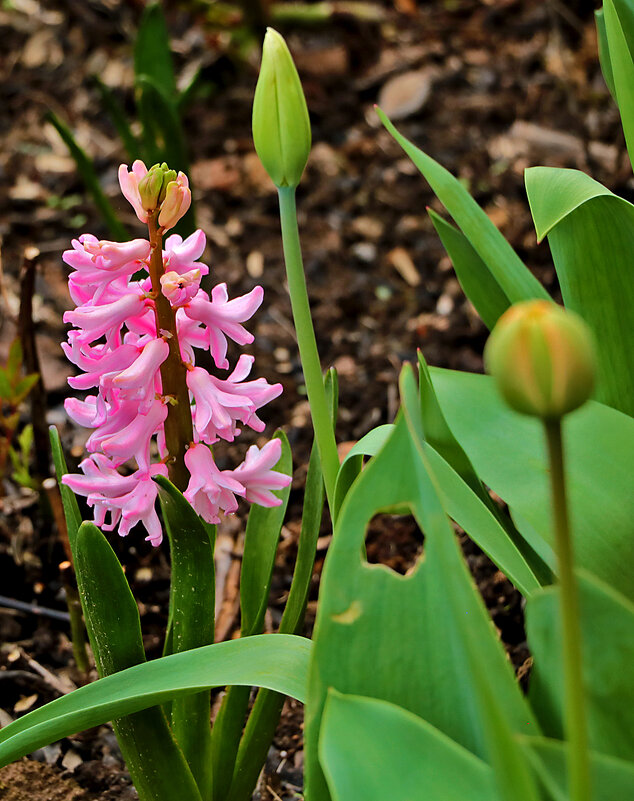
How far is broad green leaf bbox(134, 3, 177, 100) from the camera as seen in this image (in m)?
1.92

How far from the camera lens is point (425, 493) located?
59 cm

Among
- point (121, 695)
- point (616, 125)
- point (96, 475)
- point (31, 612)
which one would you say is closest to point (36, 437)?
point (31, 612)

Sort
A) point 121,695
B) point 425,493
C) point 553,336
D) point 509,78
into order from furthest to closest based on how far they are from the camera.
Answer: point 509,78 → point 121,695 → point 425,493 → point 553,336

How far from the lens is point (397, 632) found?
65cm

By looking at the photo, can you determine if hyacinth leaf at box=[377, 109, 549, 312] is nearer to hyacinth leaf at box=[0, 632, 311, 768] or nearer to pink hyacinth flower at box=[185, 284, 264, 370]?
pink hyacinth flower at box=[185, 284, 264, 370]

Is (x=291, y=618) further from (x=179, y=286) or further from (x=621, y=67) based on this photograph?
(x=621, y=67)

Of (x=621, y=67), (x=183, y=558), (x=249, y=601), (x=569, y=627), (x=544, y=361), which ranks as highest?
(x=621, y=67)

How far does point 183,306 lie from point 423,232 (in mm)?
1517

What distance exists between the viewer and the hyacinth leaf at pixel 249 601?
94cm

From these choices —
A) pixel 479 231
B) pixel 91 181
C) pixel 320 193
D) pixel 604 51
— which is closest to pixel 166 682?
pixel 479 231

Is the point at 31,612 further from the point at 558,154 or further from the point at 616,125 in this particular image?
the point at 616,125

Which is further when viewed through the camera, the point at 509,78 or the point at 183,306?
the point at 509,78

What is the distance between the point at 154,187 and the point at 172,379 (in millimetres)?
161

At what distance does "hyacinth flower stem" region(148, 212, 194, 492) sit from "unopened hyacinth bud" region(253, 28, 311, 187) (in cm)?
11
